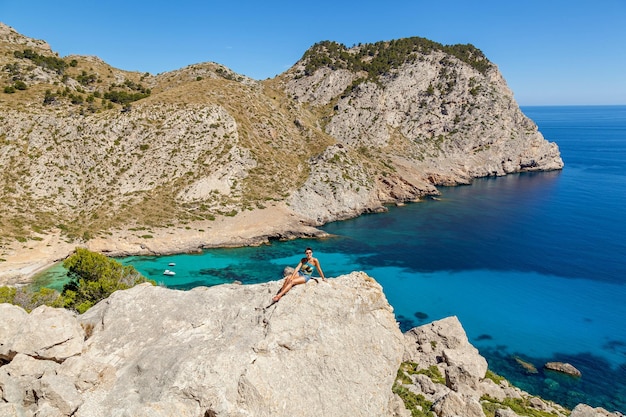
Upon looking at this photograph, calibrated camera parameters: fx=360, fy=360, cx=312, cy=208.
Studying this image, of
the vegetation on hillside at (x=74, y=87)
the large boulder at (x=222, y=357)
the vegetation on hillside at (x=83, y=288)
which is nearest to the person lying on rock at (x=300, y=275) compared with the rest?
the large boulder at (x=222, y=357)

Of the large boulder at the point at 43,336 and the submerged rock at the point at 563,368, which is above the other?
the large boulder at the point at 43,336

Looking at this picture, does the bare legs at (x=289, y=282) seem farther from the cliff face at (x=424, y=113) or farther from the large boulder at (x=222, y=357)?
the cliff face at (x=424, y=113)

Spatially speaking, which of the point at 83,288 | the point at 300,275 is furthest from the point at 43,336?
the point at 83,288

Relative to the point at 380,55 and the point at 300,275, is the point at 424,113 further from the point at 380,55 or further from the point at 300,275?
the point at 300,275

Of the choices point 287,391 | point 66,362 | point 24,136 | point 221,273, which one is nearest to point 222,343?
point 287,391

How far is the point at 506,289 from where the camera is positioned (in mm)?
63188

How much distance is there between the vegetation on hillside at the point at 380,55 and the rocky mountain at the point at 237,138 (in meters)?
0.98

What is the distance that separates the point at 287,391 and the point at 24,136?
96.6m

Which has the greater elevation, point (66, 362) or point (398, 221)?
point (66, 362)

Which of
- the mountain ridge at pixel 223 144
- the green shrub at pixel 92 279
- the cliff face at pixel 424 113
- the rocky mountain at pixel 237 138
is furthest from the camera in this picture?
the cliff face at pixel 424 113

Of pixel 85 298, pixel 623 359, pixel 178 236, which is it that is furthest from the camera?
pixel 178 236

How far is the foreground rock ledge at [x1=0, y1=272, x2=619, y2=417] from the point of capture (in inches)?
Result: 531

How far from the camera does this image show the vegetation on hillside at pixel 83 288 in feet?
Result: 112

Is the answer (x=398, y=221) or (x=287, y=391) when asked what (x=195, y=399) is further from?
(x=398, y=221)
